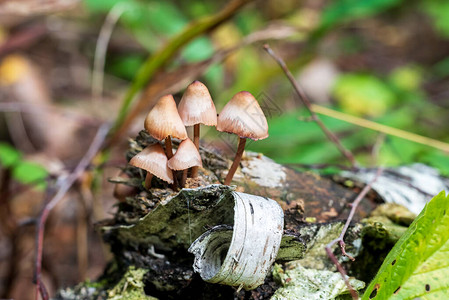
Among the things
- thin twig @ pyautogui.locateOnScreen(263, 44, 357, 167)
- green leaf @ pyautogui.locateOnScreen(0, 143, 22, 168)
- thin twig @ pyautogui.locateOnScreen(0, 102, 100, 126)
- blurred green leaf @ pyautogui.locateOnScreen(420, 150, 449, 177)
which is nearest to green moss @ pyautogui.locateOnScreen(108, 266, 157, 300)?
thin twig @ pyautogui.locateOnScreen(263, 44, 357, 167)

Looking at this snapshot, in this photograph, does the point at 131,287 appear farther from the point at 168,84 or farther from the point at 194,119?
the point at 168,84

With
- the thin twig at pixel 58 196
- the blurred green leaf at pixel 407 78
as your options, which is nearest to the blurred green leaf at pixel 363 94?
the blurred green leaf at pixel 407 78

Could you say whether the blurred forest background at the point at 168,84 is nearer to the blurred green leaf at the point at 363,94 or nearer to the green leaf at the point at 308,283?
the blurred green leaf at the point at 363,94

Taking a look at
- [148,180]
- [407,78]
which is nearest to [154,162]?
[148,180]


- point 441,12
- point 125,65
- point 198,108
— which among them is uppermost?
point 198,108

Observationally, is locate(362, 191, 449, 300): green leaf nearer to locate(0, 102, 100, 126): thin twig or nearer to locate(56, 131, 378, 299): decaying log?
locate(56, 131, 378, 299): decaying log

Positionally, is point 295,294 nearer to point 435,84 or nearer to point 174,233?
point 174,233

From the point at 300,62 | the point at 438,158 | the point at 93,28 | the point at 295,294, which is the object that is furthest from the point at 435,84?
the point at 295,294
